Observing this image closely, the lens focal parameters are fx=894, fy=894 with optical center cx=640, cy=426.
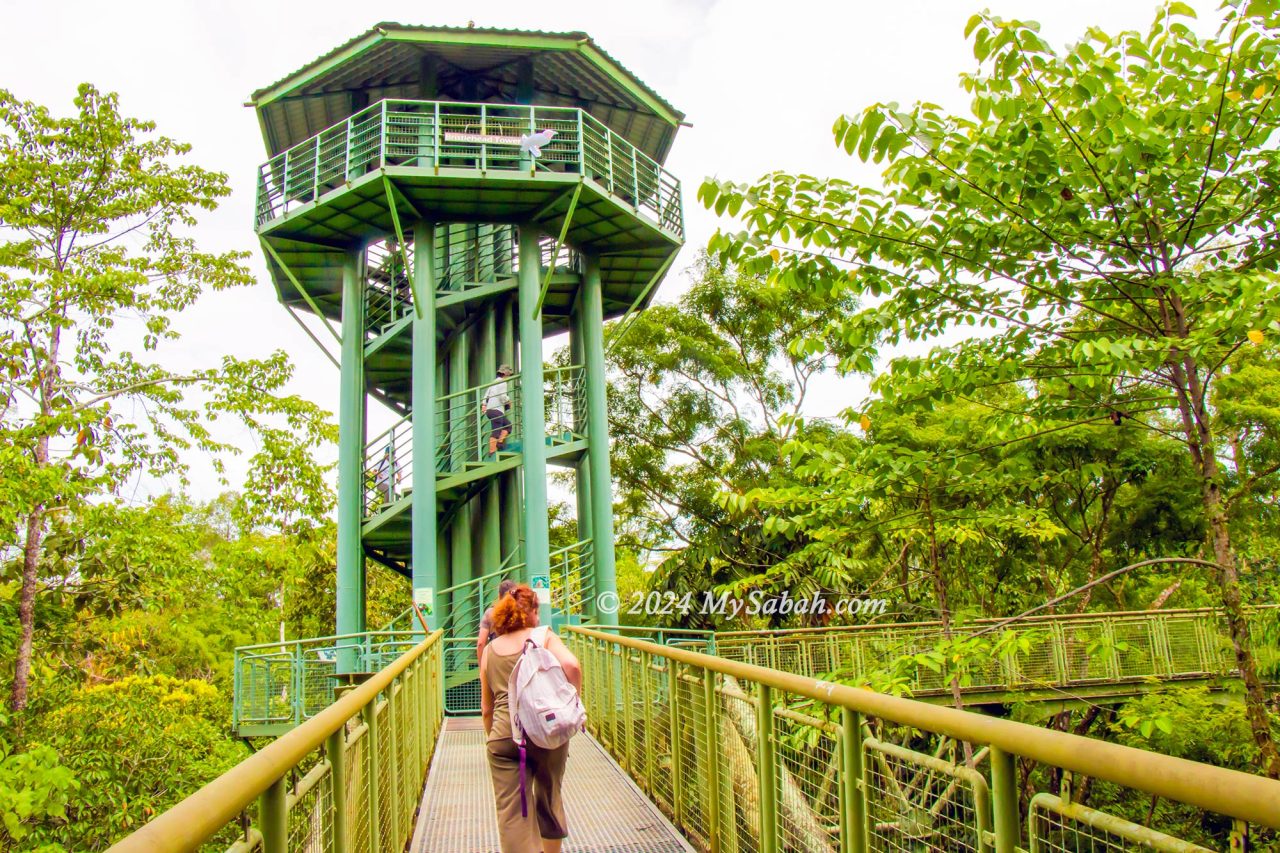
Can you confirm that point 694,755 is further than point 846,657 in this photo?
No

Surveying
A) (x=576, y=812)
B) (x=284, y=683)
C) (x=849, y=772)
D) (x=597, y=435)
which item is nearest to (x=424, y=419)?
Answer: (x=597, y=435)

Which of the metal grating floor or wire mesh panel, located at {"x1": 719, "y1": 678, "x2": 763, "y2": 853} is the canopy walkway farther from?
wire mesh panel, located at {"x1": 719, "y1": 678, "x2": 763, "y2": 853}

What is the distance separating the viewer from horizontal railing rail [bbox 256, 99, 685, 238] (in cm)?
1371

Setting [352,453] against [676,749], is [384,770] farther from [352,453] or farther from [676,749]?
[352,453]

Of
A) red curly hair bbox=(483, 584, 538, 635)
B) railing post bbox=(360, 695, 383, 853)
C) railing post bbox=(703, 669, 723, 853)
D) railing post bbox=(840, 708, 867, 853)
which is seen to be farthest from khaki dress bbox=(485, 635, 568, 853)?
railing post bbox=(840, 708, 867, 853)

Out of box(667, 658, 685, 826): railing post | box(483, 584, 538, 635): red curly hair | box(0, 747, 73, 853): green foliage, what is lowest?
box(0, 747, 73, 853): green foliage

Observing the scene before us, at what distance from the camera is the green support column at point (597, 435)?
48.2ft

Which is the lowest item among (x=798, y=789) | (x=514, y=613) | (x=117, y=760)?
(x=117, y=760)

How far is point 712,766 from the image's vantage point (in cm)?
449

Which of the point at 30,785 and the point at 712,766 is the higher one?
the point at 712,766

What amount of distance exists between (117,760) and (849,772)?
43.3 ft

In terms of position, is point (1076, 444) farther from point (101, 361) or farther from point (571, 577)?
point (101, 361)

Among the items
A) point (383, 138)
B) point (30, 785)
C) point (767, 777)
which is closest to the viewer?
point (767, 777)

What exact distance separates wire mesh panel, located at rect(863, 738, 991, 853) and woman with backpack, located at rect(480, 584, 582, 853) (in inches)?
65.6
